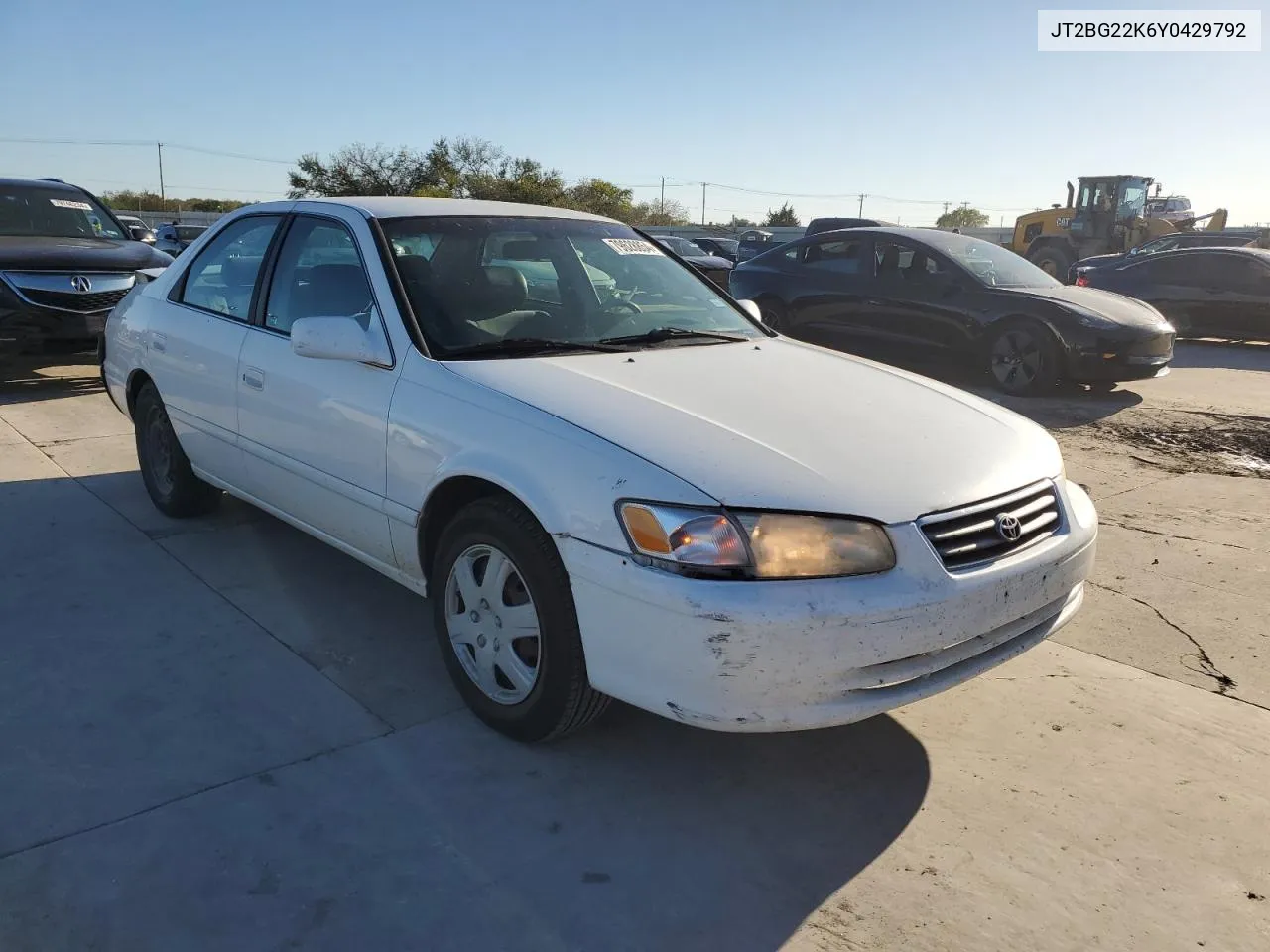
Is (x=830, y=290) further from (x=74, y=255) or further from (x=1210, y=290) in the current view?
(x=74, y=255)

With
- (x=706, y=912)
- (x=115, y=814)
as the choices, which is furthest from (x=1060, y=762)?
(x=115, y=814)

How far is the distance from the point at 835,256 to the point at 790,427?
776 centimetres

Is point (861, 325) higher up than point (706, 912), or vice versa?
point (861, 325)

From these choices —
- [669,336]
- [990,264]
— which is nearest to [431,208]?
[669,336]

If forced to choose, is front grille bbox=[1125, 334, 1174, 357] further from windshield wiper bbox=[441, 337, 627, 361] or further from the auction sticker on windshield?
windshield wiper bbox=[441, 337, 627, 361]

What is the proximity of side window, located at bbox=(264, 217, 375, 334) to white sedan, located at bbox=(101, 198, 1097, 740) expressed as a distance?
0.6 inches

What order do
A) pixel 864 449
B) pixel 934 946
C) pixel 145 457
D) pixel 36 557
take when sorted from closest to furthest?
1. pixel 934 946
2. pixel 864 449
3. pixel 36 557
4. pixel 145 457

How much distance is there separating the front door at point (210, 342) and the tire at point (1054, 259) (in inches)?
997

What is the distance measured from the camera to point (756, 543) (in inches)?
94.6

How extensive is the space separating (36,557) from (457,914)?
10.3 feet

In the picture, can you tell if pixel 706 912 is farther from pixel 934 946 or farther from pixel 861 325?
pixel 861 325

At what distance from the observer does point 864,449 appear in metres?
2.75

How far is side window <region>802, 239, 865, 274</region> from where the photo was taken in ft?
32.4

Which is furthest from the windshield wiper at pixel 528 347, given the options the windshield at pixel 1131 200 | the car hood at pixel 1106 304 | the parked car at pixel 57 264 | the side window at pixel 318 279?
the windshield at pixel 1131 200
